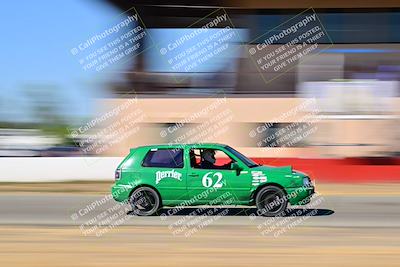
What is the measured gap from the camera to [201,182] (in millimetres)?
13961

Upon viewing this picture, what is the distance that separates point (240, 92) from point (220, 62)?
164cm

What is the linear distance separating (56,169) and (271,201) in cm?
1363

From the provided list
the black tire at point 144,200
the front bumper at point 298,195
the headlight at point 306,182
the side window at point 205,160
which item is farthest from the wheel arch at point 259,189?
the black tire at point 144,200

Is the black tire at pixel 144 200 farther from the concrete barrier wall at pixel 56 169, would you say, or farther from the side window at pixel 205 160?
the concrete barrier wall at pixel 56 169

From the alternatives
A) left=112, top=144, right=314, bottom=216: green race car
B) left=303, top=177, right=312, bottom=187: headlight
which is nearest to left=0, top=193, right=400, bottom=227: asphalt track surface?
left=112, top=144, right=314, bottom=216: green race car

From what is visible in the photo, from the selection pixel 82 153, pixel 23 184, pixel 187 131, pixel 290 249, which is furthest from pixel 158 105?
Answer: pixel 290 249

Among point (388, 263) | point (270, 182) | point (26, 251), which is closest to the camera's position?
point (388, 263)

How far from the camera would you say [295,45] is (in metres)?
32.8

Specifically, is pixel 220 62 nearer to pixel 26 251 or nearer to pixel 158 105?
pixel 158 105

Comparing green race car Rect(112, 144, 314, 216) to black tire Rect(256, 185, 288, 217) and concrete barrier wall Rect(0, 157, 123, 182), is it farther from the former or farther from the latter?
concrete barrier wall Rect(0, 157, 123, 182)

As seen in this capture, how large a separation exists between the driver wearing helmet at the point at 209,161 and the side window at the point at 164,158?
42 cm

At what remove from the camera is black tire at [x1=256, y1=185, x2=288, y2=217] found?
13.8m

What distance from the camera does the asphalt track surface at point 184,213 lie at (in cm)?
1316

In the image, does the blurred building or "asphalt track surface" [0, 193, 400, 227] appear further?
the blurred building
